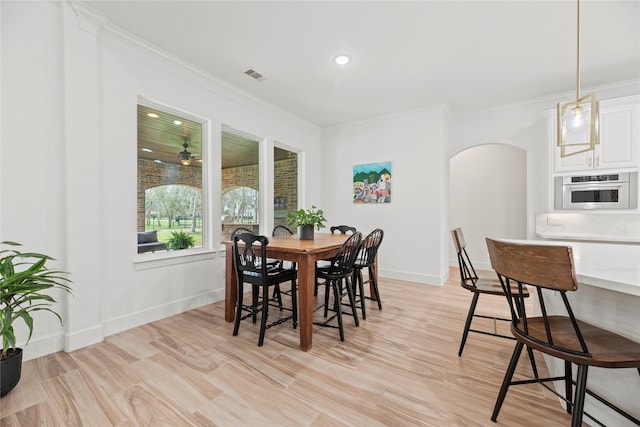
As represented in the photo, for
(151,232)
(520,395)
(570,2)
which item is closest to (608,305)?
(520,395)

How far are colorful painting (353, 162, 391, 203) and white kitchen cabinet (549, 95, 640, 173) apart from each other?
2.34 meters

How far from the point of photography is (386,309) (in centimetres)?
329

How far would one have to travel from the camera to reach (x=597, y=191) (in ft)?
11.1

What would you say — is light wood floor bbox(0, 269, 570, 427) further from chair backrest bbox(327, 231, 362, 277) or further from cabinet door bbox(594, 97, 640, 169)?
cabinet door bbox(594, 97, 640, 169)

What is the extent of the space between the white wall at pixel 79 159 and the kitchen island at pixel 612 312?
3.38 metres

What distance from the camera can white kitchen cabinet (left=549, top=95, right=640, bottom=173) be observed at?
10.4 feet

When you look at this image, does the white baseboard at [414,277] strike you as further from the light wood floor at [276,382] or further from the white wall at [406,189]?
the light wood floor at [276,382]

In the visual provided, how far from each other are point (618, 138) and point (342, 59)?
131 inches

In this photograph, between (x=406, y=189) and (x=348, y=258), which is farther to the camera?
(x=406, y=189)

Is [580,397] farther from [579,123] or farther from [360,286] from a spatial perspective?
[360,286]

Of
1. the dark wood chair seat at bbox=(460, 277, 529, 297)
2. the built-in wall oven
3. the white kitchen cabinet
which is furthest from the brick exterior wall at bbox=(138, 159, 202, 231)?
the built-in wall oven

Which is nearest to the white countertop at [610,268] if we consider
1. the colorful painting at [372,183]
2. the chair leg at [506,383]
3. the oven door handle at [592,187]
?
the chair leg at [506,383]

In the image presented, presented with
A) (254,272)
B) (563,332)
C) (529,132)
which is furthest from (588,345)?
(529,132)

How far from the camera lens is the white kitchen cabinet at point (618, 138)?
124 inches
